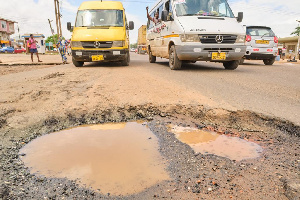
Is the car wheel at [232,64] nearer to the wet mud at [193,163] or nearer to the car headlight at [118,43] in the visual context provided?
the car headlight at [118,43]

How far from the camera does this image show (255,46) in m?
10.0

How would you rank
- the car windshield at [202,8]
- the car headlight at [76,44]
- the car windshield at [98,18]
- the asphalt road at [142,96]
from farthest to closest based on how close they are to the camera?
the car windshield at [98,18], the car headlight at [76,44], the car windshield at [202,8], the asphalt road at [142,96]

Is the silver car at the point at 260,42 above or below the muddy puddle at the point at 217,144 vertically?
above

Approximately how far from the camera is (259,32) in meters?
10.1

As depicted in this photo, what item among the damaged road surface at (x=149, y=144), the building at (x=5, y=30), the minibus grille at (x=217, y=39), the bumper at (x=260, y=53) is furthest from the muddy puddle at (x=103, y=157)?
the building at (x=5, y=30)

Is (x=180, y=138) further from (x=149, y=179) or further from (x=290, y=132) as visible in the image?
(x=290, y=132)

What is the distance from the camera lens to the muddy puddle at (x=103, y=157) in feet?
5.69

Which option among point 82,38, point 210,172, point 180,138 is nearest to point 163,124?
point 180,138

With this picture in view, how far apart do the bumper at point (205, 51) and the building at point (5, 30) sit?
50.8 meters

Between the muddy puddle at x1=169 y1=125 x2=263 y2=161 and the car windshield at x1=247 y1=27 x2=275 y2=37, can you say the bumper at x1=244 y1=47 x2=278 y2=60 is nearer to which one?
the car windshield at x1=247 y1=27 x2=275 y2=37

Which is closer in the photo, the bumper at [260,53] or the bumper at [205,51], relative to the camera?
the bumper at [205,51]

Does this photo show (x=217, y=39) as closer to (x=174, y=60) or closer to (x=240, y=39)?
(x=240, y=39)

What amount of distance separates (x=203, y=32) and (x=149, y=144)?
4.73m

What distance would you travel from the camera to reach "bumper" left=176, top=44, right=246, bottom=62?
6.46 meters
